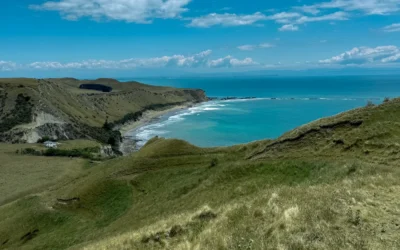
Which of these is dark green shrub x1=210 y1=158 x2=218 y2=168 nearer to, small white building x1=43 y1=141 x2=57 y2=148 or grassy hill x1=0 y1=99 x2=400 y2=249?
grassy hill x1=0 y1=99 x2=400 y2=249

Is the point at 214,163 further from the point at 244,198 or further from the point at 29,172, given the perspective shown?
the point at 29,172

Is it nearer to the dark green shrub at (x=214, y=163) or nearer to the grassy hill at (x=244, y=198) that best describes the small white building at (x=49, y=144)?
the grassy hill at (x=244, y=198)

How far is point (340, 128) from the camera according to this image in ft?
107

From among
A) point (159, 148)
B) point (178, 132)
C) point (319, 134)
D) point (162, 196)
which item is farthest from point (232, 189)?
point (178, 132)

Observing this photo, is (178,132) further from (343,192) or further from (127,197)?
(343,192)

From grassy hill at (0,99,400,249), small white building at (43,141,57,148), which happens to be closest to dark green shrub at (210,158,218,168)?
grassy hill at (0,99,400,249)

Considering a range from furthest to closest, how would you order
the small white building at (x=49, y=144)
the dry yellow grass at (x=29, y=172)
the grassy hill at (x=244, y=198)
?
the small white building at (x=49, y=144) < the dry yellow grass at (x=29, y=172) < the grassy hill at (x=244, y=198)

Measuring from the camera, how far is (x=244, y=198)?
1997 cm

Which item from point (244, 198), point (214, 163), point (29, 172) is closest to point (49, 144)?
point (29, 172)

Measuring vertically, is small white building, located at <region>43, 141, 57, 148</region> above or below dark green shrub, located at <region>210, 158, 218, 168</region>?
below

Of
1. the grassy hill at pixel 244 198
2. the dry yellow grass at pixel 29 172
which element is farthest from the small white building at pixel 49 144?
the grassy hill at pixel 244 198

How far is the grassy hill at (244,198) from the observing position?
13.0 metres

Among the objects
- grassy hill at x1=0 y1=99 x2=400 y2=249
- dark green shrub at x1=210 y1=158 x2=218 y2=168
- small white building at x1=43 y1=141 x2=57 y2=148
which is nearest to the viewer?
grassy hill at x1=0 y1=99 x2=400 y2=249

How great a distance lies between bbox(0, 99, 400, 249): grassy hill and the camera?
13.0 m
